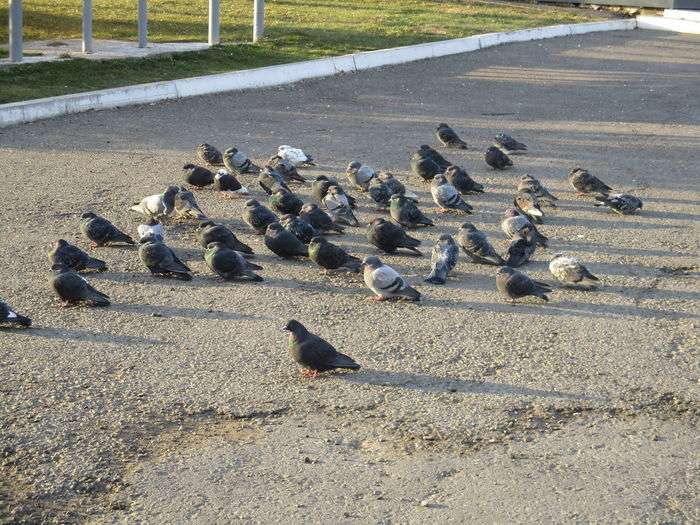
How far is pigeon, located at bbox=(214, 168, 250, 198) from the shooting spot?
10.3m

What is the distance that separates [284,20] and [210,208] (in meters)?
14.0

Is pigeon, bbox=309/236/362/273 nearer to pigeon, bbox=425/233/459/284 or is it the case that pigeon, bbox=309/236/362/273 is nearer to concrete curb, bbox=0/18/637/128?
pigeon, bbox=425/233/459/284

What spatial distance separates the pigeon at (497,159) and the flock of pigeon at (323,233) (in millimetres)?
830

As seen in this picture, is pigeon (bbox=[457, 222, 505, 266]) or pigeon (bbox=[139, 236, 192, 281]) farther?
pigeon (bbox=[457, 222, 505, 266])

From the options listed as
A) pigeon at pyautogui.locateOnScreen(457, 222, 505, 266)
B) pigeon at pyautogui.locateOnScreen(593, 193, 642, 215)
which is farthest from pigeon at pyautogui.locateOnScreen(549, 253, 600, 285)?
pigeon at pyautogui.locateOnScreen(593, 193, 642, 215)

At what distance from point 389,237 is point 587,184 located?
110 inches

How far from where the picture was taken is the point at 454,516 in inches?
183

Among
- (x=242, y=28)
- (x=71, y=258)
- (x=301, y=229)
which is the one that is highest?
(x=242, y=28)

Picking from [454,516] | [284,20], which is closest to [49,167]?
[454,516]

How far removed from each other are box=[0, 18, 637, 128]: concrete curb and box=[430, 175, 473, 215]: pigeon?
18.2 ft

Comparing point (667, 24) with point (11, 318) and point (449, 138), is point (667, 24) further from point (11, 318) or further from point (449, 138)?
point (11, 318)

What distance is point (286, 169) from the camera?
1079cm

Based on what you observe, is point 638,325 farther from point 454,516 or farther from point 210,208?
point 210,208

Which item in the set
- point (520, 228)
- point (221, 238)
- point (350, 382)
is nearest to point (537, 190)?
point (520, 228)
